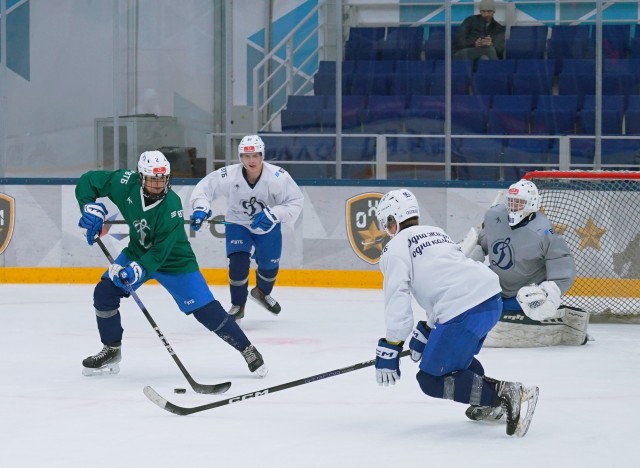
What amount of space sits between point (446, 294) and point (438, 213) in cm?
428

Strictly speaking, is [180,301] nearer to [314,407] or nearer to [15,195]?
[314,407]

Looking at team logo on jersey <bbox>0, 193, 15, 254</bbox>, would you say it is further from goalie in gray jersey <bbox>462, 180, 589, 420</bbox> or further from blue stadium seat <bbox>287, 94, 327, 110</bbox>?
goalie in gray jersey <bbox>462, 180, 589, 420</bbox>

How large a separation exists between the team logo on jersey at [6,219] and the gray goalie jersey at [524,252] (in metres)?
3.90

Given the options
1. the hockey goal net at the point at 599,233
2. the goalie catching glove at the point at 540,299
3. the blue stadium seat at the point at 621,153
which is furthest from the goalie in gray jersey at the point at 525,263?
the blue stadium seat at the point at 621,153

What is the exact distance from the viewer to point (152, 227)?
513 centimetres

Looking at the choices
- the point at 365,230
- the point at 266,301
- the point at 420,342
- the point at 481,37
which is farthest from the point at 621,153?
the point at 420,342

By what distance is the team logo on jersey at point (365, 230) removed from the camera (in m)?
8.31

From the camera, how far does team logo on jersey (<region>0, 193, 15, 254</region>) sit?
8695 millimetres

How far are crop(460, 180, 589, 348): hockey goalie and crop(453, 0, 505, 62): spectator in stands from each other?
9.15 ft

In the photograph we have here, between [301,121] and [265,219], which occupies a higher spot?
[301,121]

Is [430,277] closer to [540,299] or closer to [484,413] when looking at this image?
[484,413]

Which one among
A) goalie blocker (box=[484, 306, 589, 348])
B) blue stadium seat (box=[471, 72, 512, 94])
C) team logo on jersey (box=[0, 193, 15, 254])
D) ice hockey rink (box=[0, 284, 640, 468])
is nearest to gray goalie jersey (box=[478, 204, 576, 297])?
goalie blocker (box=[484, 306, 589, 348])

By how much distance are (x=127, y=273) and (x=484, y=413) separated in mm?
1528

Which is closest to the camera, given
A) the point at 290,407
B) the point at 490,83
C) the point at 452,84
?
the point at 290,407
